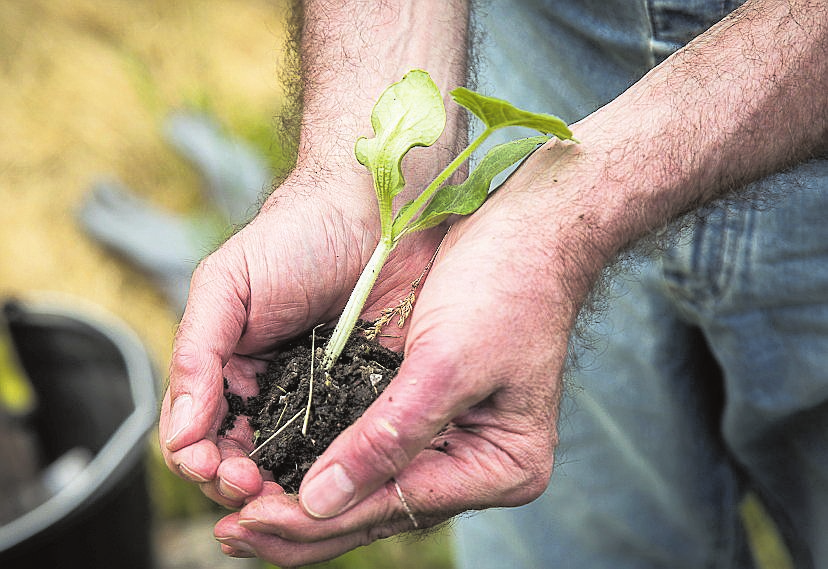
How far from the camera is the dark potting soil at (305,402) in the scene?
0.97 meters

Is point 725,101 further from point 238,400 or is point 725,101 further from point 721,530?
point 721,530

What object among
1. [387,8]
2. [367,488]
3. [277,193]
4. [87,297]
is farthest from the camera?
[87,297]

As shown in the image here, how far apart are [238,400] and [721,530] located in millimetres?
1077

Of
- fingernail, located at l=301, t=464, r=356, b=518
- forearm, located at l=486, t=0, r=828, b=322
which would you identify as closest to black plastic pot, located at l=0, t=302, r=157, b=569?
fingernail, located at l=301, t=464, r=356, b=518

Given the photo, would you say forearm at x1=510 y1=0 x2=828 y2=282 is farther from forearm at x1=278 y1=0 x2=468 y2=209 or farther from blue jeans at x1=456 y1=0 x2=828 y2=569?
forearm at x1=278 y1=0 x2=468 y2=209

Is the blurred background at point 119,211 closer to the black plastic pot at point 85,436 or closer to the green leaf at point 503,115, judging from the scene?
the black plastic pot at point 85,436

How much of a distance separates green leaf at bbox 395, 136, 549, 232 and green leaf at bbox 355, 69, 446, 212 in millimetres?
59

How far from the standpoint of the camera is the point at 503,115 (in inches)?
37.3

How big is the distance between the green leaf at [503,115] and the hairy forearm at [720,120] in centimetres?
9

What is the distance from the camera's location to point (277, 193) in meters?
1.17

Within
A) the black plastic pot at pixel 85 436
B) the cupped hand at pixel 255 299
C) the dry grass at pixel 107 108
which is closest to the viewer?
the cupped hand at pixel 255 299

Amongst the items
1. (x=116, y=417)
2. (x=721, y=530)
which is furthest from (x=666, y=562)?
(x=116, y=417)

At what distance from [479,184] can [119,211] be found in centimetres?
223

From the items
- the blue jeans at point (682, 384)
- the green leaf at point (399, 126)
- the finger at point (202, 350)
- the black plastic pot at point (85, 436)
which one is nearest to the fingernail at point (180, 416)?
the finger at point (202, 350)
